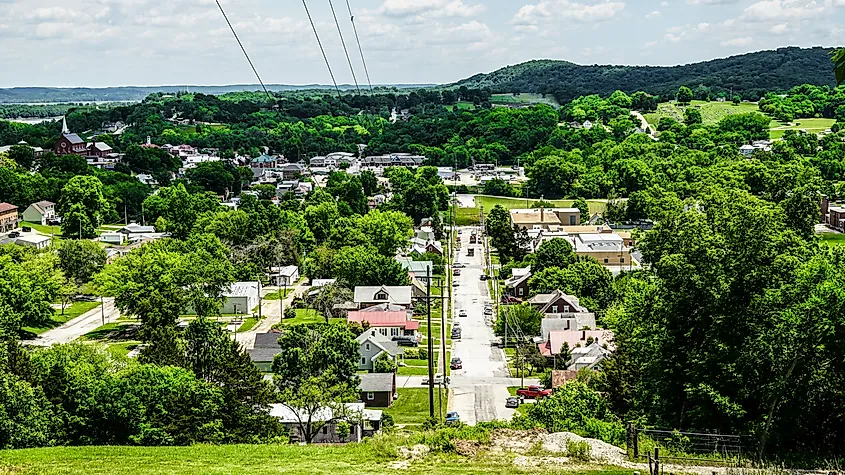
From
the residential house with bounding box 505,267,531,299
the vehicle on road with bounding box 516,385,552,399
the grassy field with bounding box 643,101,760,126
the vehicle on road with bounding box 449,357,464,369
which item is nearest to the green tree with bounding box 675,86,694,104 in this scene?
the grassy field with bounding box 643,101,760,126

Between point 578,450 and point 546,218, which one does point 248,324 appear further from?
point 546,218

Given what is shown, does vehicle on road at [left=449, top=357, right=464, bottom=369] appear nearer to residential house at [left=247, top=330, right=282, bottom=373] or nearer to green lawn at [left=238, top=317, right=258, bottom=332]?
residential house at [left=247, top=330, right=282, bottom=373]

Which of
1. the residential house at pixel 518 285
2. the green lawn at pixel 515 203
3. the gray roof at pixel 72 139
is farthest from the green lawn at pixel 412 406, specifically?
the gray roof at pixel 72 139

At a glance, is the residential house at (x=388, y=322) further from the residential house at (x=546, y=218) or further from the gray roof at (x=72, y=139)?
the gray roof at (x=72, y=139)

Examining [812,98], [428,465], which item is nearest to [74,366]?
[428,465]

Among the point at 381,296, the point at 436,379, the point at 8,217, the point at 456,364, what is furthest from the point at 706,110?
the point at 436,379
